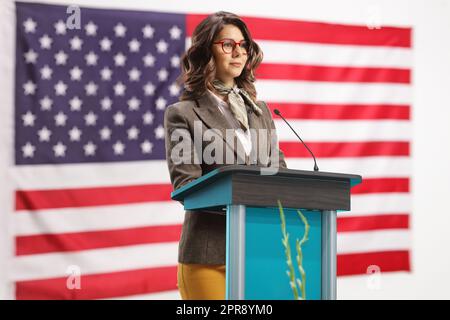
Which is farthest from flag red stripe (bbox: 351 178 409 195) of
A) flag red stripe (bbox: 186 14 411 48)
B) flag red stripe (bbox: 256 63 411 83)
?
flag red stripe (bbox: 186 14 411 48)

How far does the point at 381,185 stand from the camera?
12.9 ft

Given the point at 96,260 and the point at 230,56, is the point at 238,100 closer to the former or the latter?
the point at 230,56

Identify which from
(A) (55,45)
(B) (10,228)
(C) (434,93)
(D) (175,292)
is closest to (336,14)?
(C) (434,93)

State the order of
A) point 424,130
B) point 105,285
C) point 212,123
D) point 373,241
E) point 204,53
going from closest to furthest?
point 212,123
point 204,53
point 105,285
point 373,241
point 424,130

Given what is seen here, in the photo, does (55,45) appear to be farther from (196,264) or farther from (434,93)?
(434,93)

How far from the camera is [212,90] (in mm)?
2045

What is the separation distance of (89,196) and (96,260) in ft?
1.30

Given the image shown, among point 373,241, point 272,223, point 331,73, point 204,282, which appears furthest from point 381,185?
point 272,223

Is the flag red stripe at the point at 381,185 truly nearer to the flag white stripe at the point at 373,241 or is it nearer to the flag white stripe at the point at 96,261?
the flag white stripe at the point at 373,241

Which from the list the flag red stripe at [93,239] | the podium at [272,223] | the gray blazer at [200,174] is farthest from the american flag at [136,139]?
the podium at [272,223]

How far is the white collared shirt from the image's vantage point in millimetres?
1951

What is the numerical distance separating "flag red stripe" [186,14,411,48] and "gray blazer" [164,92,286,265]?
193 cm

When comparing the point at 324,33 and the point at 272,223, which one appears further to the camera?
the point at 324,33

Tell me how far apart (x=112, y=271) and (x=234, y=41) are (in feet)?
6.64
